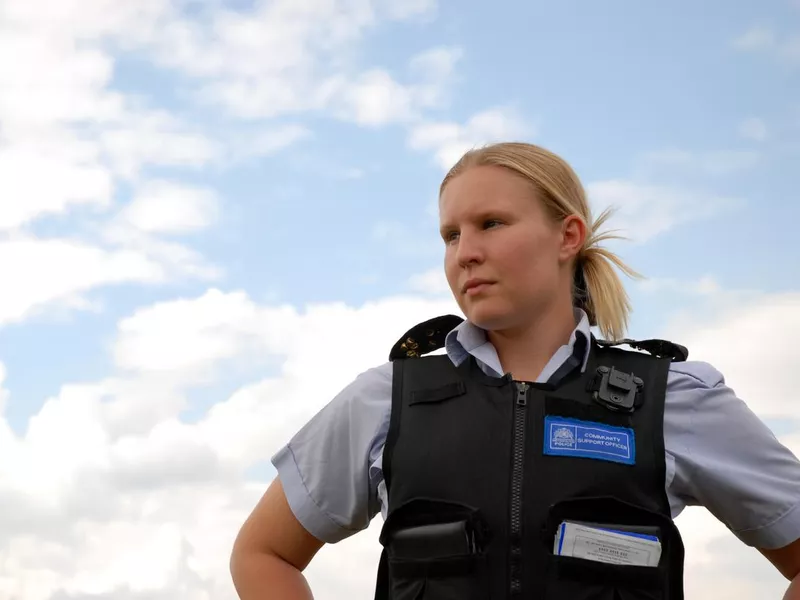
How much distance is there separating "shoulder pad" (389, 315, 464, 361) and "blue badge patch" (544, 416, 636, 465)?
0.82 m

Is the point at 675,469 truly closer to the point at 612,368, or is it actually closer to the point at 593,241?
the point at 612,368

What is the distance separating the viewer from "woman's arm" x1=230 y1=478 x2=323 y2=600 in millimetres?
4652

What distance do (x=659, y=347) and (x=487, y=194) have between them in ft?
3.67

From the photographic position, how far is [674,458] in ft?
14.5

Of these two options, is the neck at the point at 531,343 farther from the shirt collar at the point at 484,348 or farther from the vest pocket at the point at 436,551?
the vest pocket at the point at 436,551

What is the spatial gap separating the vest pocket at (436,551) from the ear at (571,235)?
1302 millimetres

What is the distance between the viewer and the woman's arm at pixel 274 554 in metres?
4.65

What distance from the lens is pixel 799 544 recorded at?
4.47 meters

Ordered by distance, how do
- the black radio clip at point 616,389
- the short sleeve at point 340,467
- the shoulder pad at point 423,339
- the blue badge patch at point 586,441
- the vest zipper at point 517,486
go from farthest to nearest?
the shoulder pad at point 423,339 < the short sleeve at point 340,467 < the black radio clip at point 616,389 < the blue badge patch at point 586,441 < the vest zipper at point 517,486

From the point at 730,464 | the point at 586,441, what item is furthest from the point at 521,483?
the point at 730,464

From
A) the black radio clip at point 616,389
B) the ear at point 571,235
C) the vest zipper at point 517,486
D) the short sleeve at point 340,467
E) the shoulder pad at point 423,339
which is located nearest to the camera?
the vest zipper at point 517,486

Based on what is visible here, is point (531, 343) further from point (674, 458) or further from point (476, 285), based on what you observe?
point (674, 458)

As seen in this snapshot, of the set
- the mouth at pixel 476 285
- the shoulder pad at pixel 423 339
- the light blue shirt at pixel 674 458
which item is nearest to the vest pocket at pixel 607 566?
the light blue shirt at pixel 674 458

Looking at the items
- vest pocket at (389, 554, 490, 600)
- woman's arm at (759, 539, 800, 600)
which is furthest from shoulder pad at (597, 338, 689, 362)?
vest pocket at (389, 554, 490, 600)
